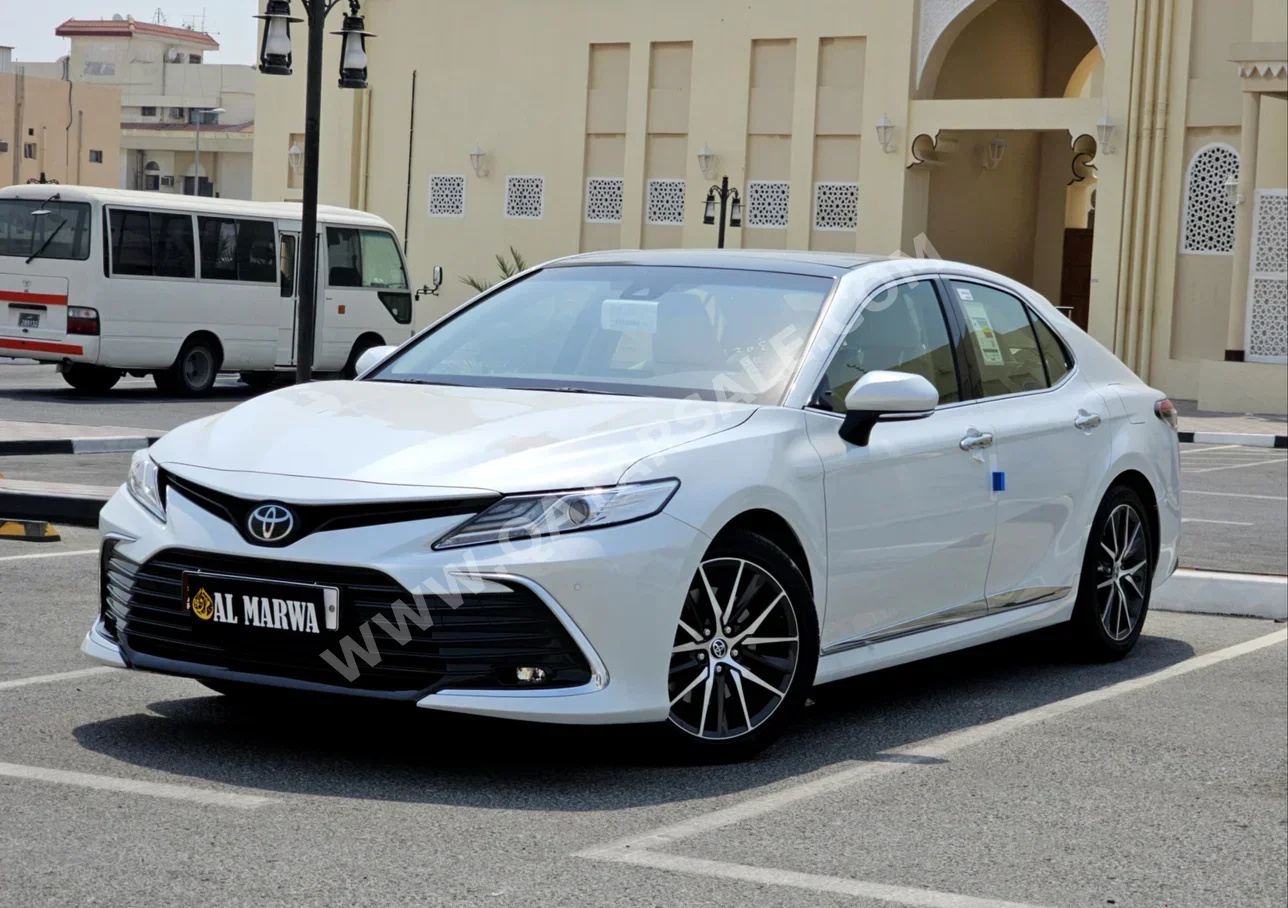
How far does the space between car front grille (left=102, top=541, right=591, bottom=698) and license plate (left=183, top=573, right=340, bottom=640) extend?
0.02m

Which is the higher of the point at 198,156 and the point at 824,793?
the point at 198,156

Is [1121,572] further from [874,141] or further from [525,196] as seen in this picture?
[525,196]

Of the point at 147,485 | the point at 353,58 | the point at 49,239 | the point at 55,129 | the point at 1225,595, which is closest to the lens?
the point at 147,485

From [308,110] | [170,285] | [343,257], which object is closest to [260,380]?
[343,257]

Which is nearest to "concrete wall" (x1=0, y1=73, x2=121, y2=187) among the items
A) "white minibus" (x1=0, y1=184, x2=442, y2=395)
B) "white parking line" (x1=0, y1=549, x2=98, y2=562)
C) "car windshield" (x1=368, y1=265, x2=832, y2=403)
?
"white minibus" (x1=0, y1=184, x2=442, y2=395)

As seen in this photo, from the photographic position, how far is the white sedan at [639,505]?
477 centimetres

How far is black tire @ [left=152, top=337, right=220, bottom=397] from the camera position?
73.3 ft

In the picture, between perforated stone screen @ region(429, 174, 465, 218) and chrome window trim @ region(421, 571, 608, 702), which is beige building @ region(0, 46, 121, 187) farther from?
chrome window trim @ region(421, 571, 608, 702)

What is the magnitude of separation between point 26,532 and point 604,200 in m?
27.9

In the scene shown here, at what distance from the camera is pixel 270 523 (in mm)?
4816

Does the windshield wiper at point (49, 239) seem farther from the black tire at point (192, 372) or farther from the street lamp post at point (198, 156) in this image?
the street lamp post at point (198, 156)

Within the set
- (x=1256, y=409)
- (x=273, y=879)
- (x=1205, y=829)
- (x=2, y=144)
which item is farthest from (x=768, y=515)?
(x=2, y=144)

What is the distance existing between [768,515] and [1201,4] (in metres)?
27.0

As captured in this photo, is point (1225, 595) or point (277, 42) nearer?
point (1225, 595)
